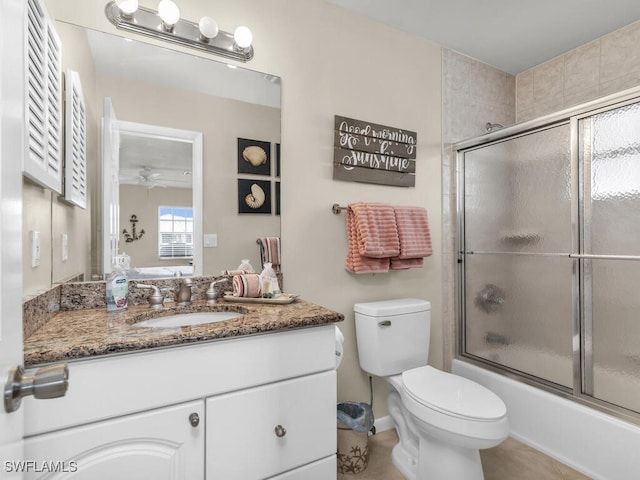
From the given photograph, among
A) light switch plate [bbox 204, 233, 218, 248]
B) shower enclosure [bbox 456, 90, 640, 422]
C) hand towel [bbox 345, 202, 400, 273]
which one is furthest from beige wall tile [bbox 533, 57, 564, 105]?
light switch plate [bbox 204, 233, 218, 248]

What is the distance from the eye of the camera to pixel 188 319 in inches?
54.2

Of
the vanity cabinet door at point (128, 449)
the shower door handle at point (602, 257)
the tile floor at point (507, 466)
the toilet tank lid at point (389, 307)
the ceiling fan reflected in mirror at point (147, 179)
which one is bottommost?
the tile floor at point (507, 466)

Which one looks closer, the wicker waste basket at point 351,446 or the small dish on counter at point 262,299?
the small dish on counter at point 262,299

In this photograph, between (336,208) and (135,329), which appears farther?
(336,208)

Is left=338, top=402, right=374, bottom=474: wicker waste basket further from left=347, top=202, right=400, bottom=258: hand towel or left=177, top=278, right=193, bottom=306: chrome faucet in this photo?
left=177, top=278, right=193, bottom=306: chrome faucet

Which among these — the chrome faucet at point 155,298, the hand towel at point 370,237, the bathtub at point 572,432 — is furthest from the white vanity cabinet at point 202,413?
the bathtub at point 572,432

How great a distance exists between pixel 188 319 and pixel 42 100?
0.87 metres

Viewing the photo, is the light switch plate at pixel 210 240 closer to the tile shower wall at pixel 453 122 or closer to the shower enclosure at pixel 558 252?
the tile shower wall at pixel 453 122

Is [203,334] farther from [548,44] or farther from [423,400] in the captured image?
[548,44]

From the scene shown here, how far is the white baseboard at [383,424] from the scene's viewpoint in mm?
2070

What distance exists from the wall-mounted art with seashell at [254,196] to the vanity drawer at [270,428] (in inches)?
34.0

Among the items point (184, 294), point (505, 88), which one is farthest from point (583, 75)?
point (184, 294)

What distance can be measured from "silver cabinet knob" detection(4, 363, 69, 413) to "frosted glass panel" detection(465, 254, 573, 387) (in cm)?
211

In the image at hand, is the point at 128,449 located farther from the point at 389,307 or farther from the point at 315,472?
the point at 389,307
